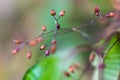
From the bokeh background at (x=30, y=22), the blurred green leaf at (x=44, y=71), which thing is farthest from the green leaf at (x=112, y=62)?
the bokeh background at (x=30, y=22)

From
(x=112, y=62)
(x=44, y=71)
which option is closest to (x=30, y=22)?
(x=44, y=71)

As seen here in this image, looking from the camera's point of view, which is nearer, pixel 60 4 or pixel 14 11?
pixel 60 4

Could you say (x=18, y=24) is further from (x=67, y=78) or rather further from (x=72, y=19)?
(x=67, y=78)

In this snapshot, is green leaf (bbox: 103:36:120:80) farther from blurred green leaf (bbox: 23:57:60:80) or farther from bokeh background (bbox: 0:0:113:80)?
bokeh background (bbox: 0:0:113:80)

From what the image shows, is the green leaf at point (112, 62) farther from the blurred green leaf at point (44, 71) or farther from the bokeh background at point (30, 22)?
the bokeh background at point (30, 22)

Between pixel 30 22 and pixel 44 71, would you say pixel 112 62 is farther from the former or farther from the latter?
pixel 30 22

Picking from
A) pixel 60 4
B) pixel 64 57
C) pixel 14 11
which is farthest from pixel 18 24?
pixel 64 57

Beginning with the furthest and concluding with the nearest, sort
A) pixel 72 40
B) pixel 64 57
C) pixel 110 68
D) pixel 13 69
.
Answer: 1. pixel 13 69
2. pixel 72 40
3. pixel 64 57
4. pixel 110 68
